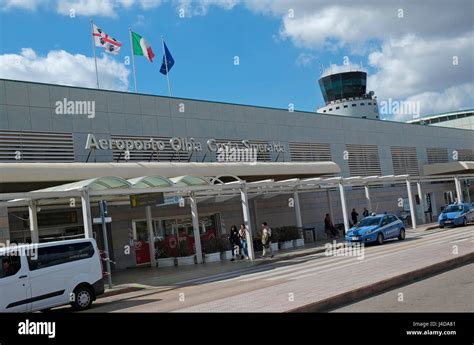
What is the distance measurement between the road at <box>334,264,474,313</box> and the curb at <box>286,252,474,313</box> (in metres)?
0.26

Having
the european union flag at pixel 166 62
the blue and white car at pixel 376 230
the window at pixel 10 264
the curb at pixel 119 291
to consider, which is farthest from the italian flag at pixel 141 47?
the window at pixel 10 264

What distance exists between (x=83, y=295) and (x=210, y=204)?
18050mm

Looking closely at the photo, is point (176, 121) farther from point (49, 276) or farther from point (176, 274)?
point (49, 276)

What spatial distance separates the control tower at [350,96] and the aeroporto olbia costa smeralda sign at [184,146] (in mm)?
36814

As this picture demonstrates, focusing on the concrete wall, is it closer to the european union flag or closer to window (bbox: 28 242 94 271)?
the european union flag

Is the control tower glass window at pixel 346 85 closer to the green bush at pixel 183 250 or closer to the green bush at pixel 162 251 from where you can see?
the green bush at pixel 162 251

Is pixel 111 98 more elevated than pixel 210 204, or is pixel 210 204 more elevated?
pixel 111 98

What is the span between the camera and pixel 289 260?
24219 millimetres

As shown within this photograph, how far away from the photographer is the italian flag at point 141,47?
31.5 m

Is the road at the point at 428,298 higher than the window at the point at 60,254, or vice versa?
the window at the point at 60,254

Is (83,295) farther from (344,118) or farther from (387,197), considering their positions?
(387,197)

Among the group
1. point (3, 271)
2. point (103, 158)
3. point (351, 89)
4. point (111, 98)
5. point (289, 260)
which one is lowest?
point (289, 260)

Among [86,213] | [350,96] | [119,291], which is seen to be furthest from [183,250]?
[350,96]
